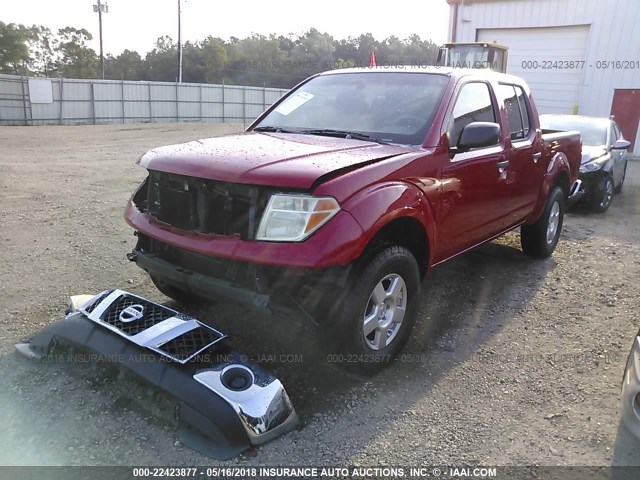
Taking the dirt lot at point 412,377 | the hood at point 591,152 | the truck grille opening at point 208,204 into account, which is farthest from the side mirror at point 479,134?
the hood at point 591,152

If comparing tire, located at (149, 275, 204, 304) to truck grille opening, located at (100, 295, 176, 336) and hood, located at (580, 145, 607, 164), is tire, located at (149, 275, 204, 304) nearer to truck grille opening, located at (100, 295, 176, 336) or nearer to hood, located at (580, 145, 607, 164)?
truck grille opening, located at (100, 295, 176, 336)

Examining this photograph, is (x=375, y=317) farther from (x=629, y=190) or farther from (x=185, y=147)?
(x=629, y=190)

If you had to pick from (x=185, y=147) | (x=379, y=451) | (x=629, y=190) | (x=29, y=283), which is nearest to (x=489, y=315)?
(x=379, y=451)

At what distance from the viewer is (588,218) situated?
8.54m

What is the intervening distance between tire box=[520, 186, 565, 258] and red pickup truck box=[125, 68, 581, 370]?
121cm

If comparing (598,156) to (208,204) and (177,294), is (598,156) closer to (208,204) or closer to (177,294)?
(177,294)

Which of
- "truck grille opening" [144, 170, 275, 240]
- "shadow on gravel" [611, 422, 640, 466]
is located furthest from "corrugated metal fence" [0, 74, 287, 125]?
"shadow on gravel" [611, 422, 640, 466]

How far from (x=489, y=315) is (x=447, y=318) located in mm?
386

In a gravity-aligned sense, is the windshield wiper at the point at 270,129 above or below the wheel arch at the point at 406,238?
above

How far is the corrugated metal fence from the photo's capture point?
26516mm

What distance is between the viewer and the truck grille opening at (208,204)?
111 inches

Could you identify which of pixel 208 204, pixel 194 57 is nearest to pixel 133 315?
pixel 208 204

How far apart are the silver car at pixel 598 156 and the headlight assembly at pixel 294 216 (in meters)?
6.56

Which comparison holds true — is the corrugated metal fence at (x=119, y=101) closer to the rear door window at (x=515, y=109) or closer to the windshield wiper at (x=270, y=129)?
the windshield wiper at (x=270, y=129)
